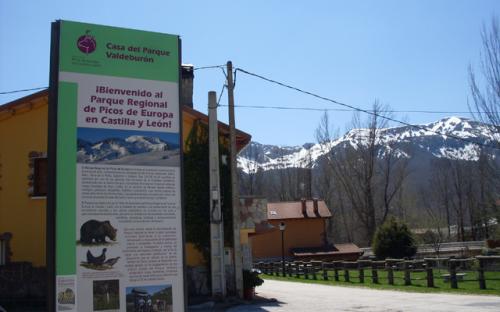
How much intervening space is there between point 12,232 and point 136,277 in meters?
13.1

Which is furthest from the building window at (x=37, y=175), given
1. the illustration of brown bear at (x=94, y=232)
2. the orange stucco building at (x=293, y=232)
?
the orange stucco building at (x=293, y=232)

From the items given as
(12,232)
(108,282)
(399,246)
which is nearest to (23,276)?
(12,232)

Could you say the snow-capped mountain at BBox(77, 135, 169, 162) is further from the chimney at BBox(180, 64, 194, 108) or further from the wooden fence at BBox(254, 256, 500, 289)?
the chimney at BBox(180, 64, 194, 108)

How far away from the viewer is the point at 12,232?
18562mm

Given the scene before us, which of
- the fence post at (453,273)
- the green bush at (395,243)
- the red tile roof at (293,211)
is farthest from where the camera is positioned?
the red tile roof at (293,211)

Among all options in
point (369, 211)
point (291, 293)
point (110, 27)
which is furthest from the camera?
point (369, 211)

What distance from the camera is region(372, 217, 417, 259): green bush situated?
113 ft

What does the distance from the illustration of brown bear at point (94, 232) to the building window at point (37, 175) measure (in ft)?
42.3

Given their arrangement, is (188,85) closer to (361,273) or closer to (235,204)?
(235,204)

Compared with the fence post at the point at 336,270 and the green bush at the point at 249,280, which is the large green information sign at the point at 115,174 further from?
the fence post at the point at 336,270

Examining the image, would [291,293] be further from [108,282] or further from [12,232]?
[108,282]

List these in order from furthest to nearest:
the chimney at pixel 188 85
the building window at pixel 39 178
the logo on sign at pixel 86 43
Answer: the chimney at pixel 188 85, the building window at pixel 39 178, the logo on sign at pixel 86 43

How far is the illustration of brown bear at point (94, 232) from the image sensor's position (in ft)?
22.6

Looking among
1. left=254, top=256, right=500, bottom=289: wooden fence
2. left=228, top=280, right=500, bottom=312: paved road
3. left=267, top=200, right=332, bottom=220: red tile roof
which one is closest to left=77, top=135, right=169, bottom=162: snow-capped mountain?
left=228, top=280, right=500, bottom=312: paved road
